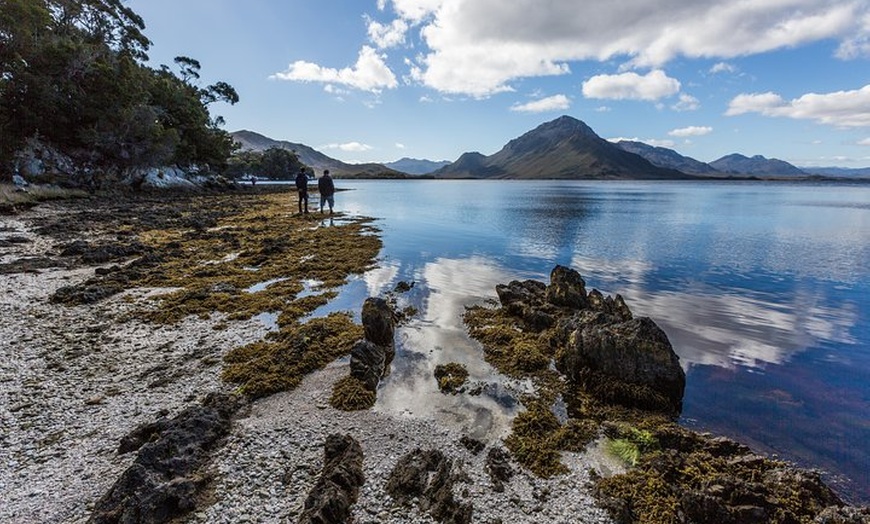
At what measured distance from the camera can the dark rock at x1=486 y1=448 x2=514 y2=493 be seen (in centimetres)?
578

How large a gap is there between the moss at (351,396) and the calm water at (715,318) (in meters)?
0.30

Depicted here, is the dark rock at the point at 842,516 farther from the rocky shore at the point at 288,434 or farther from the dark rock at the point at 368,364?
the dark rock at the point at 368,364

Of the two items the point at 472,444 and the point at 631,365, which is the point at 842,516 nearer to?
the point at 631,365

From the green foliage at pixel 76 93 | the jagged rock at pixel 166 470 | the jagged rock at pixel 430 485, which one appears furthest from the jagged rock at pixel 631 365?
the green foliage at pixel 76 93

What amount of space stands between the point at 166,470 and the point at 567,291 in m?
11.3

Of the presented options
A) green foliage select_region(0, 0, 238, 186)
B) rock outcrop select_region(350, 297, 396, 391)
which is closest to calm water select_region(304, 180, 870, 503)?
rock outcrop select_region(350, 297, 396, 391)

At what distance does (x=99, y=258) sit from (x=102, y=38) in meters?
59.3

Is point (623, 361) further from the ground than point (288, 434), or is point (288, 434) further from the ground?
point (623, 361)

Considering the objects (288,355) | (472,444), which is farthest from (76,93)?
(472,444)

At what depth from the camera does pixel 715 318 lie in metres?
13.6

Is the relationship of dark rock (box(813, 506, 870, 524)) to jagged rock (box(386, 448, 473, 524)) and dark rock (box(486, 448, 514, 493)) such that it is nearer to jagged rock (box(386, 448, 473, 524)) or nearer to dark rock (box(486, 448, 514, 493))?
dark rock (box(486, 448, 514, 493))

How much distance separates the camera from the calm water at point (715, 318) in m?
7.59

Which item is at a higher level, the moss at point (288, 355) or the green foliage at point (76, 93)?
the green foliage at point (76, 93)

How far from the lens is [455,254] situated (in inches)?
947
